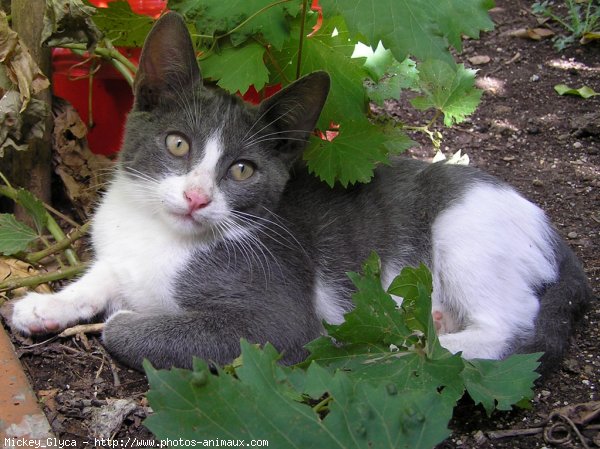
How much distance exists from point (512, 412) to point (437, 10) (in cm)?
134

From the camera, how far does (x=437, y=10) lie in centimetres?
225

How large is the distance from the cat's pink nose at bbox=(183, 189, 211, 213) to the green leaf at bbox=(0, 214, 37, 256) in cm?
80

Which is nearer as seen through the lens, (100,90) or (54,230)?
(54,230)

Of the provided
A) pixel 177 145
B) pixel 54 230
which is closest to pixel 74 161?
pixel 54 230

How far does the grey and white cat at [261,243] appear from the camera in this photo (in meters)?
2.47

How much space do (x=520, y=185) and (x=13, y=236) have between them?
8.34 feet

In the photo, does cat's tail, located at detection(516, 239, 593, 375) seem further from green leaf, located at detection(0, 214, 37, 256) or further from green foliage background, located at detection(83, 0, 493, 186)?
green leaf, located at detection(0, 214, 37, 256)

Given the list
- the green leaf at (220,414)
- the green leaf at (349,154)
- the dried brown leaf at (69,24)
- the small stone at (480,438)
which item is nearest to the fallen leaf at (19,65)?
the dried brown leaf at (69,24)

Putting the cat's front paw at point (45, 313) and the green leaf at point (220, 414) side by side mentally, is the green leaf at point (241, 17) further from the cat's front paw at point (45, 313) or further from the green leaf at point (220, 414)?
the green leaf at point (220, 414)

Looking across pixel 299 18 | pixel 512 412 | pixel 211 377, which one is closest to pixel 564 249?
pixel 512 412

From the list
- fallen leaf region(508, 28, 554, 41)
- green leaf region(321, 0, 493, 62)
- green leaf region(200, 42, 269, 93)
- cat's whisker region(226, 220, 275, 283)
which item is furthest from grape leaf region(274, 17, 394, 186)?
fallen leaf region(508, 28, 554, 41)

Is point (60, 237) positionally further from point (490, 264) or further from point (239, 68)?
point (490, 264)

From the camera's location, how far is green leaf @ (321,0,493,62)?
2221 millimetres

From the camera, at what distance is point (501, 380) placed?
6.87 ft
